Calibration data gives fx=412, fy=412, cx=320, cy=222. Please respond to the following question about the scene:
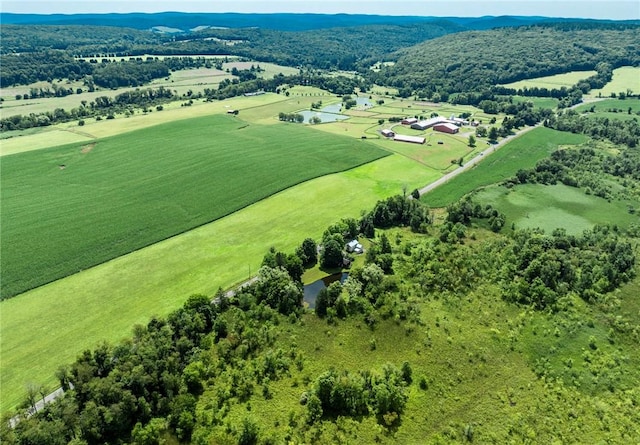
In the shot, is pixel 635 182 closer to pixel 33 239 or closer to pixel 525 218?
pixel 525 218

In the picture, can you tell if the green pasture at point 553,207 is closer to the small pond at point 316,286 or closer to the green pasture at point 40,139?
the small pond at point 316,286

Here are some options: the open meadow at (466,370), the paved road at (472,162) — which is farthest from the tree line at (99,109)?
the open meadow at (466,370)

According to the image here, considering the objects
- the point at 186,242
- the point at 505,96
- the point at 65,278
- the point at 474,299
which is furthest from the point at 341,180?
the point at 505,96

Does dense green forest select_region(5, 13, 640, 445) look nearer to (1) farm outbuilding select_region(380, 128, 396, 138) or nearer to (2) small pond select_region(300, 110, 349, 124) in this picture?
(1) farm outbuilding select_region(380, 128, 396, 138)

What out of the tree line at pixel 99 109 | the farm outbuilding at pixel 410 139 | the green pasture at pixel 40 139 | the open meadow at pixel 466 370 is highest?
the tree line at pixel 99 109

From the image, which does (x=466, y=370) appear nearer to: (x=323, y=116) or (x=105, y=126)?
(x=105, y=126)

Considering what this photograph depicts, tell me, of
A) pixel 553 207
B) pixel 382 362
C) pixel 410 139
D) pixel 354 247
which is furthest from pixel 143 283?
pixel 410 139
